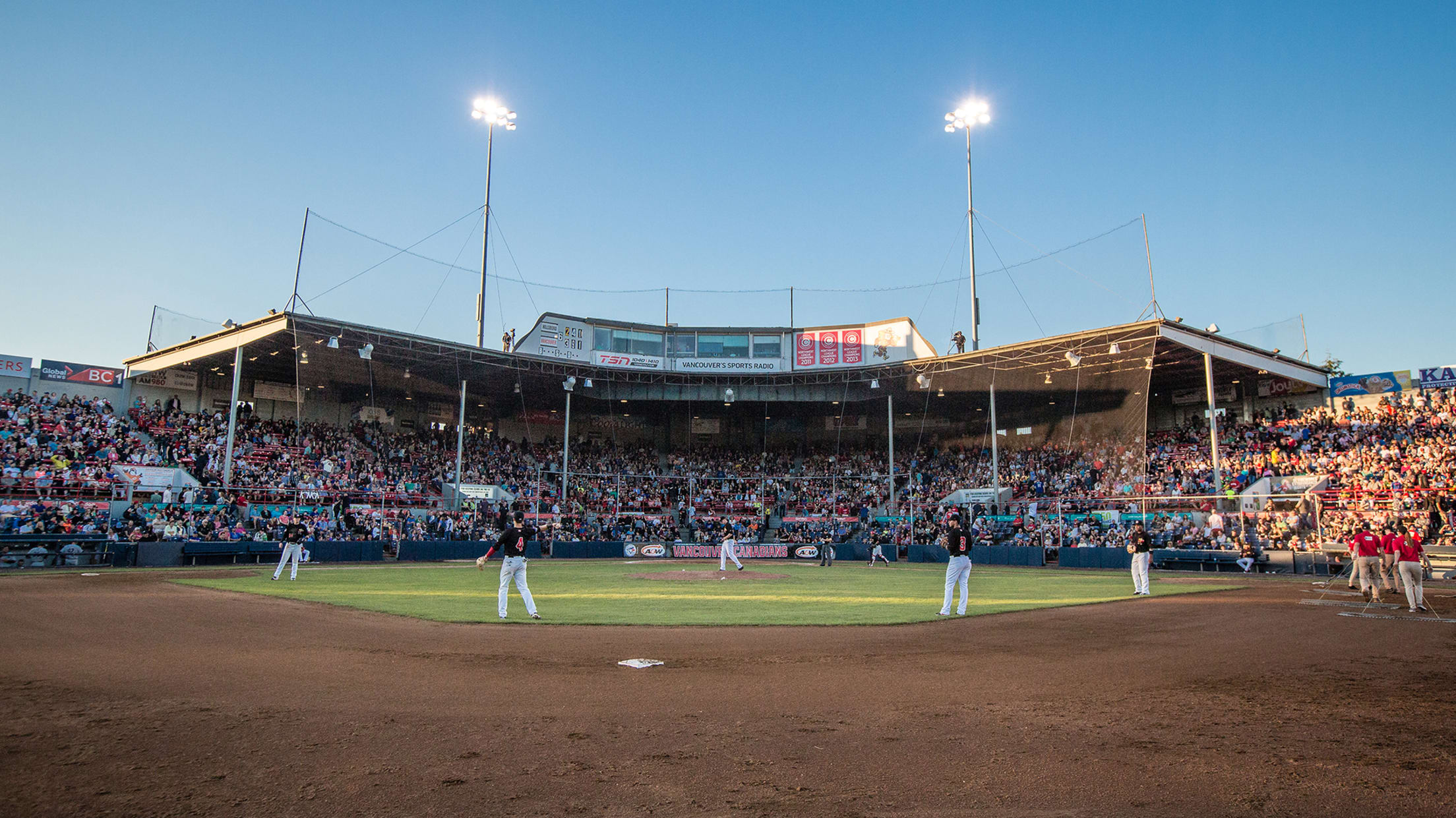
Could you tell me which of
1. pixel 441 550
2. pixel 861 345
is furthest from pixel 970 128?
pixel 441 550

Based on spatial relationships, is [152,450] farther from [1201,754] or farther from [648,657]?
[1201,754]

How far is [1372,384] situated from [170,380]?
62737 mm

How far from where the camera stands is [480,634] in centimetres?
1115

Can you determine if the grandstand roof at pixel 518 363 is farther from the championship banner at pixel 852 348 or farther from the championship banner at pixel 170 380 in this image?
the championship banner at pixel 852 348

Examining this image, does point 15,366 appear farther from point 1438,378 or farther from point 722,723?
point 1438,378

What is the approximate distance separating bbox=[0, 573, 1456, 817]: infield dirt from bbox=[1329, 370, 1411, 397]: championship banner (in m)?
34.3

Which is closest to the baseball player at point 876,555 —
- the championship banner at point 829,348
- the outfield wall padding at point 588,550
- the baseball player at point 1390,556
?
the outfield wall padding at point 588,550

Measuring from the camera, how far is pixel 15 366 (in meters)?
36.7

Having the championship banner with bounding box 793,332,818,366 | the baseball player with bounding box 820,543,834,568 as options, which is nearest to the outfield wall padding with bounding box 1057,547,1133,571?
the baseball player with bounding box 820,543,834,568

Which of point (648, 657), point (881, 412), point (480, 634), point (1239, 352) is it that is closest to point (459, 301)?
point (881, 412)

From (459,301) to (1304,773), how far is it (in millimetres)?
40177

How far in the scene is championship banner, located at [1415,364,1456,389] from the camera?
35.8 meters

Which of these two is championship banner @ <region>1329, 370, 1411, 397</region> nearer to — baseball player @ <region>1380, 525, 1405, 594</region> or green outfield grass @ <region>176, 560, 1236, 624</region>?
green outfield grass @ <region>176, 560, 1236, 624</region>

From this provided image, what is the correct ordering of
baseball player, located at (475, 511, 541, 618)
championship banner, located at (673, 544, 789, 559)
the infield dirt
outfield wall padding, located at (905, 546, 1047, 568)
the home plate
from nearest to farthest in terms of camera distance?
the infield dirt < the home plate < baseball player, located at (475, 511, 541, 618) < outfield wall padding, located at (905, 546, 1047, 568) < championship banner, located at (673, 544, 789, 559)
